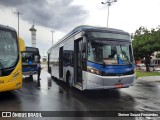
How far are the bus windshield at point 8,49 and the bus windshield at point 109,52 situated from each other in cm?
355

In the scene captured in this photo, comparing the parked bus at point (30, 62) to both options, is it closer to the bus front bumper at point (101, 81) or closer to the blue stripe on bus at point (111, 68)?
the bus front bumper at point (101, 81)

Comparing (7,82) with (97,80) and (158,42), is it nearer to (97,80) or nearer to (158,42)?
(97,80)

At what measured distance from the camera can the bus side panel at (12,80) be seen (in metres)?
9.35

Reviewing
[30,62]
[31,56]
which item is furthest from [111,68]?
[31,56]

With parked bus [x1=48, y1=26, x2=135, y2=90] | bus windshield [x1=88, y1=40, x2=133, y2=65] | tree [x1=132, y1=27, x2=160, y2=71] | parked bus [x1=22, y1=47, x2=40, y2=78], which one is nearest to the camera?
parked bus [x1=48, y1=26, x2=135, y2=90]

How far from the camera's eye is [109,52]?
10.4 m

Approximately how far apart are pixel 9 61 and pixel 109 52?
464cm

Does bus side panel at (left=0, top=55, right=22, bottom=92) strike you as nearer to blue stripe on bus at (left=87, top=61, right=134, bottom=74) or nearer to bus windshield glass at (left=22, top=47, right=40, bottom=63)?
blue stripe on bus at (left=87, top=61, right=134, bottom=74)

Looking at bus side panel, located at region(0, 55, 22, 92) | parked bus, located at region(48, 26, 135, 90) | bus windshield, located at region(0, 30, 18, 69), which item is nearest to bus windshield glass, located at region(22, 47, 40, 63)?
bus windshield, located at region(0, 30, 18, 69)

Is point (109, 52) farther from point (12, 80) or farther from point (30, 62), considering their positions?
point (30, 62)

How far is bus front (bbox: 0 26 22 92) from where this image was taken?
9473 millimetres

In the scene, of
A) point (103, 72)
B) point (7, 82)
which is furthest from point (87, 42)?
point (7, 82)

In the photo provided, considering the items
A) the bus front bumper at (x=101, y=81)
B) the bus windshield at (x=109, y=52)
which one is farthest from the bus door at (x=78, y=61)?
the bus windshield at (x=109, y=52)

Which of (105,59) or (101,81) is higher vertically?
(105,59)
